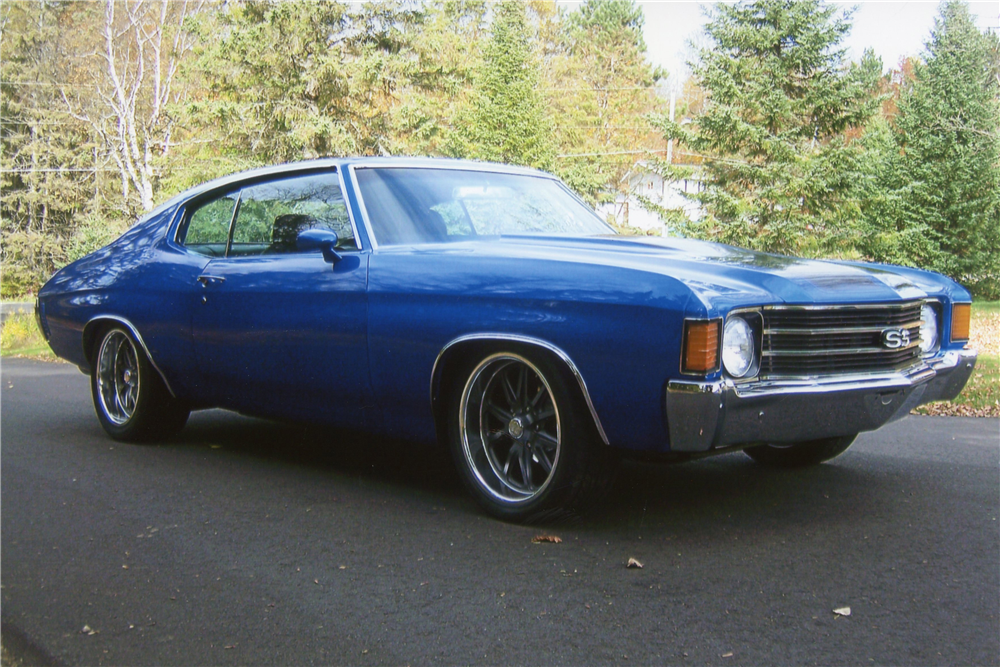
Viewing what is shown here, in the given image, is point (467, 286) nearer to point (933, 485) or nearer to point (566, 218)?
point (566, 218)

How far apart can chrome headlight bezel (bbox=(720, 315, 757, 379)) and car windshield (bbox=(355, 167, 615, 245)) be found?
159 cm

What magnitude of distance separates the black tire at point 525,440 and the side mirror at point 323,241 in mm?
908

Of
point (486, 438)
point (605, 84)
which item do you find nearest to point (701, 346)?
point (486, 438)

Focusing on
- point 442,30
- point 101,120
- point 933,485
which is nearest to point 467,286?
point 933,485

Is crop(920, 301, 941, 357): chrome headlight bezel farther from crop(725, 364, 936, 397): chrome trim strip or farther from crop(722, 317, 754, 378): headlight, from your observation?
crop(722, 317, 754, 378): headlight

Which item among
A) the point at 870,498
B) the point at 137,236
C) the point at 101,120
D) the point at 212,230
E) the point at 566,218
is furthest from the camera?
the point at 101,120

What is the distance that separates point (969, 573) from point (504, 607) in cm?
164

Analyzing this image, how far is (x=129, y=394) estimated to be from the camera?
6.24m

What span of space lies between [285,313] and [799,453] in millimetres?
2689

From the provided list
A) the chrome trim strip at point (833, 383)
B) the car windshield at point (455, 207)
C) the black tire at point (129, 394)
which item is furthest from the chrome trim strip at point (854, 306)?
the black tire at point (129, 394)

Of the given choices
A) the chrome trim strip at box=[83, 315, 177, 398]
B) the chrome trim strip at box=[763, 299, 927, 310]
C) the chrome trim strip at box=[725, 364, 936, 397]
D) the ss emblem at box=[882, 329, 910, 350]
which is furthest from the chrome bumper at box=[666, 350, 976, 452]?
the chrome trim strip at box=[83, 315, 177, 398]

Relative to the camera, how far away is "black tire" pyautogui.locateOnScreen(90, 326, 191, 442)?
6023mm

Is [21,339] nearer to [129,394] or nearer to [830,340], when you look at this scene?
[129,394]

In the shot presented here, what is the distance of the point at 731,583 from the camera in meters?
3.38
